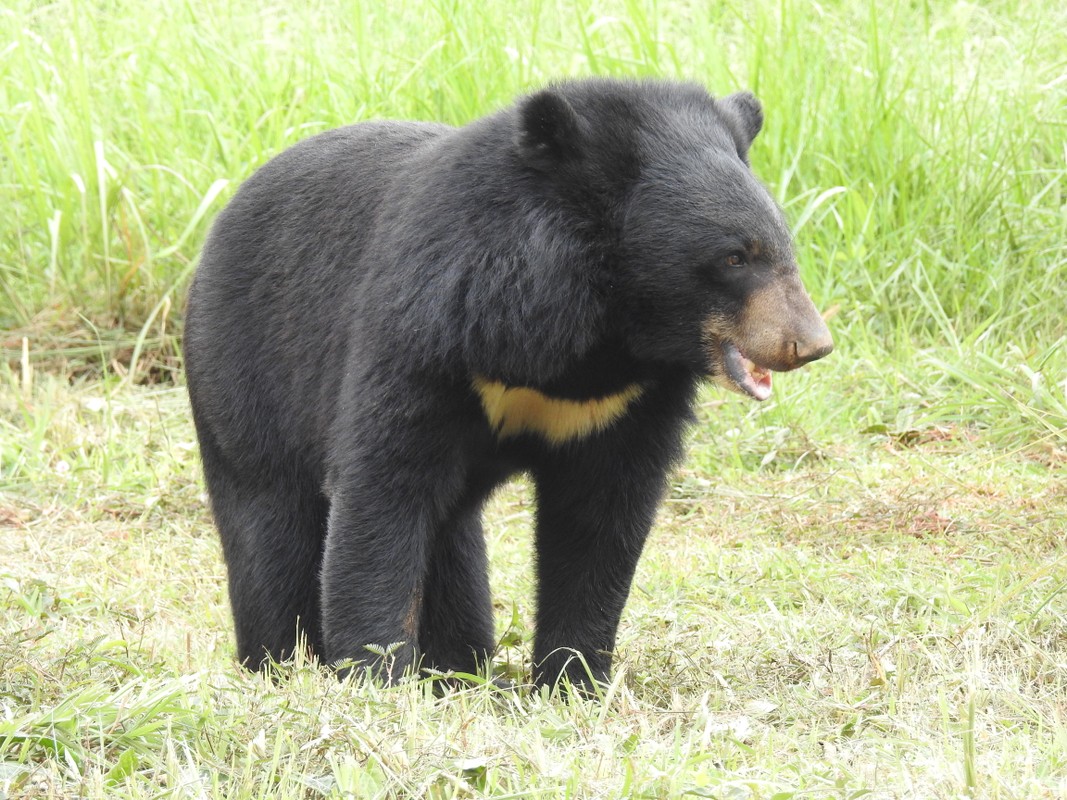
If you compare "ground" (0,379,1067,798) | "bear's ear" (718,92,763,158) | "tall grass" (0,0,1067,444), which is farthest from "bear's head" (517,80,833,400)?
"tall grass" (0,0,1067,444)

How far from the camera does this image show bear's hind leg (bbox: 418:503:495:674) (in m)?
3.97

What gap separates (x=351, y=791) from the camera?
7.50 ft

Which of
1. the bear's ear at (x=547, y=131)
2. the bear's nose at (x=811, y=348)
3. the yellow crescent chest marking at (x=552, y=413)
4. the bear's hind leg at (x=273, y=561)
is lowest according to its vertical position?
the bear's hind leg at (x=273, y=561)

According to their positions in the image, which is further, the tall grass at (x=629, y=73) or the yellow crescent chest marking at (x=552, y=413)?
the tall grass at (x=629, y=73)

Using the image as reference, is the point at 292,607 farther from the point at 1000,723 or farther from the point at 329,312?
the point at 1000,723

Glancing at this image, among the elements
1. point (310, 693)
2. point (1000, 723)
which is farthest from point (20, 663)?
point (1000, 723)

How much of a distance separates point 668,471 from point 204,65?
456cm

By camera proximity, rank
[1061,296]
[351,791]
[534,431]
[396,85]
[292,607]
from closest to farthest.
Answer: [351,791], [534,431], [292,607], [1061,296], [396,85]

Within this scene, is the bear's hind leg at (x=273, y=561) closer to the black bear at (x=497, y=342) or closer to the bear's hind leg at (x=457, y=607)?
the black bear at (x=497, y=342)

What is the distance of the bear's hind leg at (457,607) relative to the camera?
3.97 meters

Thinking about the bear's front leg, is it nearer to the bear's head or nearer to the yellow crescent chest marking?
the yellow crescent chest marking

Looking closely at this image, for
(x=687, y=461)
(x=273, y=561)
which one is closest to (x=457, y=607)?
(x=273, y=561)

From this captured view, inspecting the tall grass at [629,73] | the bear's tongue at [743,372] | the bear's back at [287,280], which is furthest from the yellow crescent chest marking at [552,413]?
the tall grass at [629,73]

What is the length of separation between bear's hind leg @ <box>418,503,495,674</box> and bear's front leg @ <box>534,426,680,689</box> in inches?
14.8
